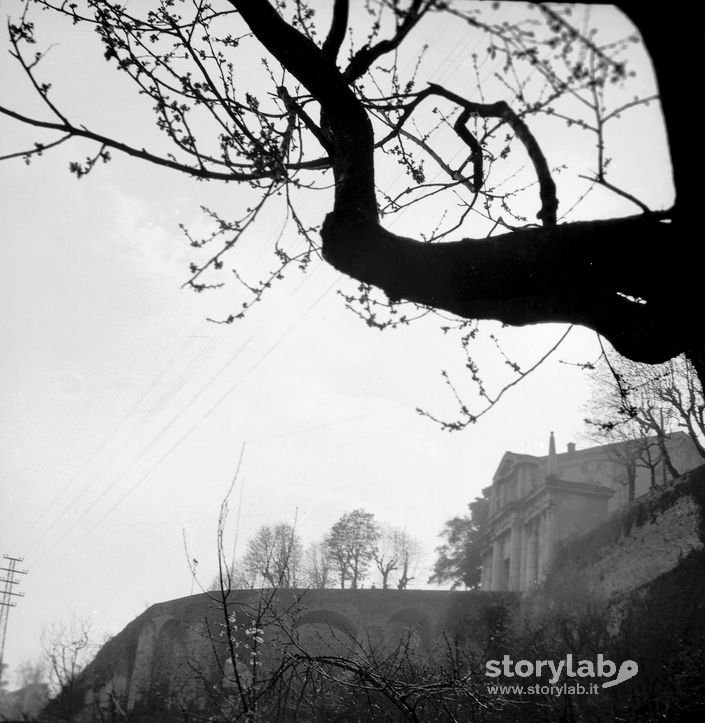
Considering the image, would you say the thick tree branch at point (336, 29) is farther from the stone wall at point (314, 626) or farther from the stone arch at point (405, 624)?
the stone arch at point (405, 624)

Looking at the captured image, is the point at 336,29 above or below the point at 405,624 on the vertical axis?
above

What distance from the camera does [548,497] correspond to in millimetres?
32188

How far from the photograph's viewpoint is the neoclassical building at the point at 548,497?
103ft

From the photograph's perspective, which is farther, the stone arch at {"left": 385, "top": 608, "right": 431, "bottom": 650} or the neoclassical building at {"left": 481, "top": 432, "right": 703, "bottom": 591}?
the neoclassical building at {"left": 481, "top": 432, "right": 703, "bottom": 591}

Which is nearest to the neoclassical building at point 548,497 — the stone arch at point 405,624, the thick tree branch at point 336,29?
the stone arch at point 405,624

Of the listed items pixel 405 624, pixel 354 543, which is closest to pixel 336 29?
pixel 405 624

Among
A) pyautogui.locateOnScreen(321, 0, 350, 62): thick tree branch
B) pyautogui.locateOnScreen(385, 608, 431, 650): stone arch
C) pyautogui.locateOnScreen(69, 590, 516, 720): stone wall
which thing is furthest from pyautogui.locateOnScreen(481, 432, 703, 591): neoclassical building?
pyautogui.locateOnScreen(321, 0, 350, 62): thick tree branch

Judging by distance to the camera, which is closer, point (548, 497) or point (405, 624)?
point (405, 624)

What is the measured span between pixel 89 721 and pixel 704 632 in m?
16.4

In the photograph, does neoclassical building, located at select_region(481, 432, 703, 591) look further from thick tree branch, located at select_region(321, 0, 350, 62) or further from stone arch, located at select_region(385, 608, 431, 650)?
thick tree branch, located at select_region(321, 0, 350, 62)

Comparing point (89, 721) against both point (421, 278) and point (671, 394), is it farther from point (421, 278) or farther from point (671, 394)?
point (671, 394)

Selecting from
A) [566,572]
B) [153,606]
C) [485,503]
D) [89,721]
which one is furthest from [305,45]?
[485,503]

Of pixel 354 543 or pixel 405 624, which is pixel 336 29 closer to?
pixel 405 624

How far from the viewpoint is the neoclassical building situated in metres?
31.3
